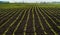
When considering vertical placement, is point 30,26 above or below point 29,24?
above

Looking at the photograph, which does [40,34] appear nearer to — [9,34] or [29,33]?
[29,33]

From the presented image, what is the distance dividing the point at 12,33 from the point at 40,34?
181 centimetres

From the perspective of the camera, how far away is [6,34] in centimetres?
1155

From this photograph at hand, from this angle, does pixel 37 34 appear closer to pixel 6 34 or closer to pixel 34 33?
pixel 34 33

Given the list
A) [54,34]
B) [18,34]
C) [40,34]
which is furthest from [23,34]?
[54,34]

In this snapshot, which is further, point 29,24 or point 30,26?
point 29,24

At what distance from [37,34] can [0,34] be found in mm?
2331

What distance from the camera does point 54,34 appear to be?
11.5 metres

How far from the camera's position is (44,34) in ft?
37.4

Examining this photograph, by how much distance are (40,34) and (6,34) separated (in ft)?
6.97

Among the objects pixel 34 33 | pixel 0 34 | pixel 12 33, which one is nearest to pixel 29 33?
pixel 34 33

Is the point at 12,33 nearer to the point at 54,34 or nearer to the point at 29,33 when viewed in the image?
the point at 29,33

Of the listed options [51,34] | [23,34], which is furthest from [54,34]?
[23,34]

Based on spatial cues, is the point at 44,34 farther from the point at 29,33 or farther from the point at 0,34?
the point at 0,34
